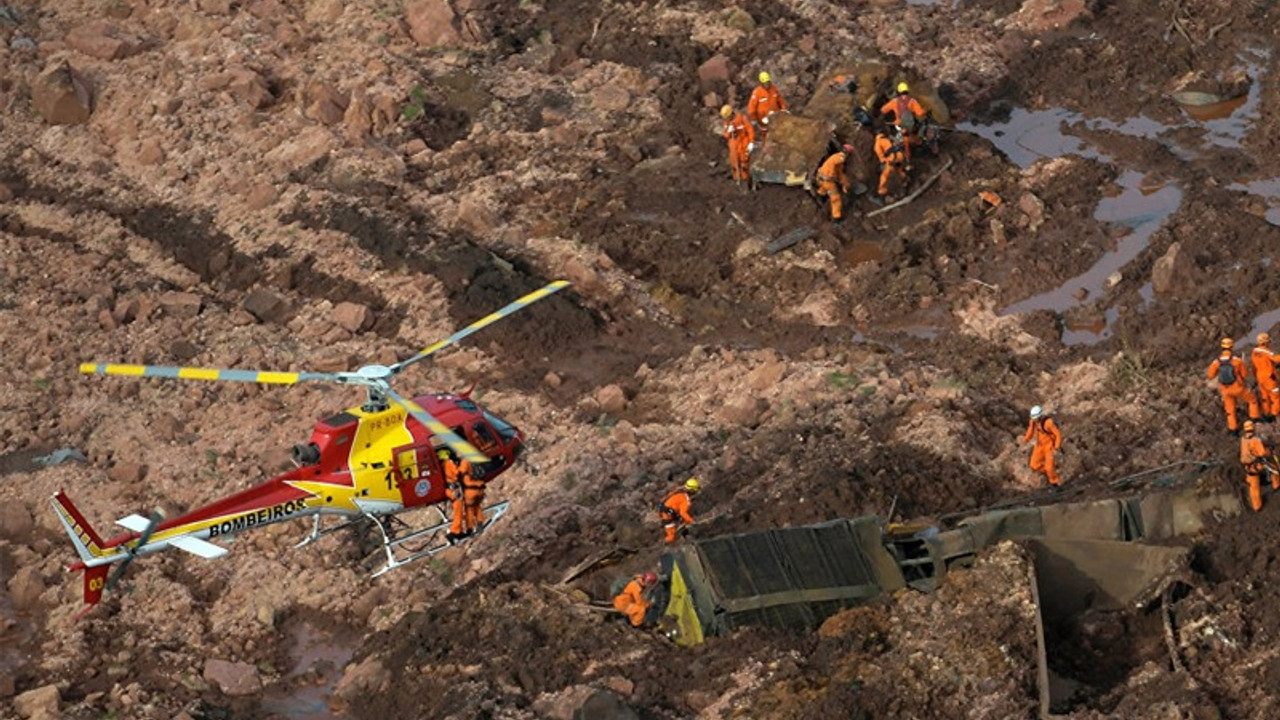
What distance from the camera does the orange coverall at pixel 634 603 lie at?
2025 cm

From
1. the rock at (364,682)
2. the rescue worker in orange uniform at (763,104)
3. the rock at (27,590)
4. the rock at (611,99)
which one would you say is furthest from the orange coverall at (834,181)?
the rock at (27,590)

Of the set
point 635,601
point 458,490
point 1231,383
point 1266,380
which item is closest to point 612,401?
point 458,490

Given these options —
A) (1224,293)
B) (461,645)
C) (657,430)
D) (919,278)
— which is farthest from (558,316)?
(1224,293)

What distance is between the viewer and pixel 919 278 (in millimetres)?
26453

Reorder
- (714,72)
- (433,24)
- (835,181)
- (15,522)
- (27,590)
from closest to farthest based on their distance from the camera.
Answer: (27,590), (15,522), (835,181), (714,72), (433,24)

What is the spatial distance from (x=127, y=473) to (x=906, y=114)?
37.4 feet

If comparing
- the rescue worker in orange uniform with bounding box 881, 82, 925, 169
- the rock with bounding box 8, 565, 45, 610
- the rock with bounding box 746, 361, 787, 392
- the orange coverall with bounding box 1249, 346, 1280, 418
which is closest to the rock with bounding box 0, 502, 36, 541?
the rock with bounding box 8, 565, 45, 610

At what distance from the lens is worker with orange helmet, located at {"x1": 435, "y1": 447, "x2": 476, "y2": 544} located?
2170 cm

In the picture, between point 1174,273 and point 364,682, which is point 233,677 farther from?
point 1174,273

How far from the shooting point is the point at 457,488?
21.8 meters

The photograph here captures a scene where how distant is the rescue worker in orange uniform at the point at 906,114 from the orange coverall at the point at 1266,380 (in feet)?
23.0

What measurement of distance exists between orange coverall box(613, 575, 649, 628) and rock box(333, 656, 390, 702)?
8.28 ft

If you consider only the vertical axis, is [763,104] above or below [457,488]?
above

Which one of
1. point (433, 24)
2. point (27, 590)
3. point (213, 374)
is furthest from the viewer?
point (433, 24)
